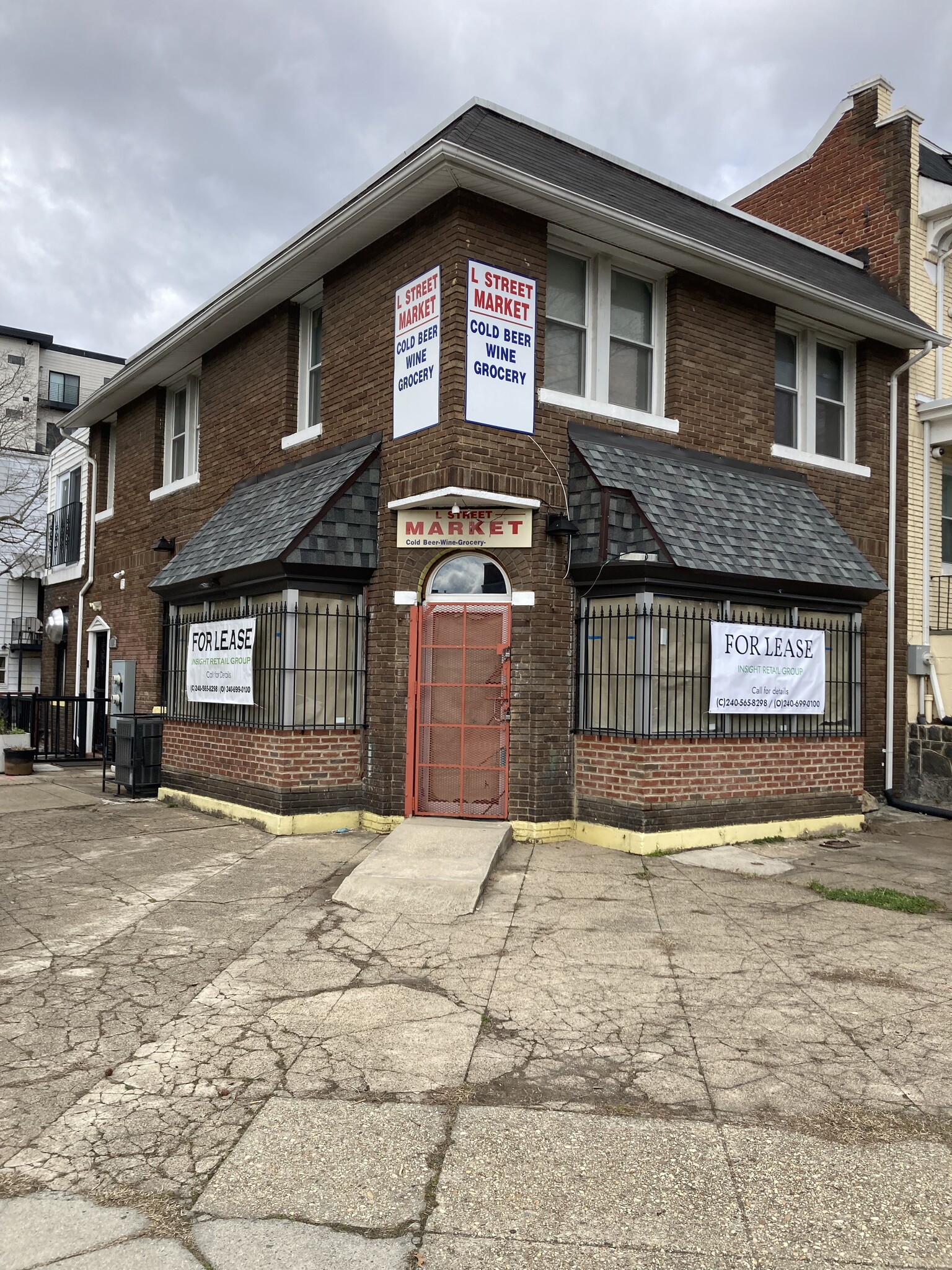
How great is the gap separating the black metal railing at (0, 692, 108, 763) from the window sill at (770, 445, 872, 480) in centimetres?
1196

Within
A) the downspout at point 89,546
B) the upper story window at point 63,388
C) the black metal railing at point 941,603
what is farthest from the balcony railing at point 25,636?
the black metal railing at point 941,603

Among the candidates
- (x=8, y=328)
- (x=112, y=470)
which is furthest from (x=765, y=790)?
(x=8, y=328)

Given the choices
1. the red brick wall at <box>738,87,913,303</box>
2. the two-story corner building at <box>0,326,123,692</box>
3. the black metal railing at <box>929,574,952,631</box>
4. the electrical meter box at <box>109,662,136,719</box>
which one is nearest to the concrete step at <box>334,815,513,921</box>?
the black metal railing at <box>929,574,952,631</box>

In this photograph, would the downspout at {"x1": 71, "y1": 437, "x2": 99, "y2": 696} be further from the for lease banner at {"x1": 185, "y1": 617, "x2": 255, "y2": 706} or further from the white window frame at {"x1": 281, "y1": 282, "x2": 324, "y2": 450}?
the white window frame at {"x1": 281, "y1": 282, "x2": 324, "y2": 450}

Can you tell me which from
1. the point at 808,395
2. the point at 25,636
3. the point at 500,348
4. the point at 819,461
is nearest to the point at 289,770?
the point at 500,348

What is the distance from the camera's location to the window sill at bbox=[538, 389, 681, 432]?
33.1 ft

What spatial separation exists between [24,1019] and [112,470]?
1480 centimetres

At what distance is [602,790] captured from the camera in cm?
977

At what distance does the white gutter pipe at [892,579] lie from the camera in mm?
13383

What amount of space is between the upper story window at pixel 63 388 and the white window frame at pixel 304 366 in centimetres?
3670

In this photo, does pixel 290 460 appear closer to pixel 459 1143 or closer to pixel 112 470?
pixel 112 470

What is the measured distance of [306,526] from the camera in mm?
9953

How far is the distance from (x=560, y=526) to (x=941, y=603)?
295 inches

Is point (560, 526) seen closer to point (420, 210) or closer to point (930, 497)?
point (420, 210)
